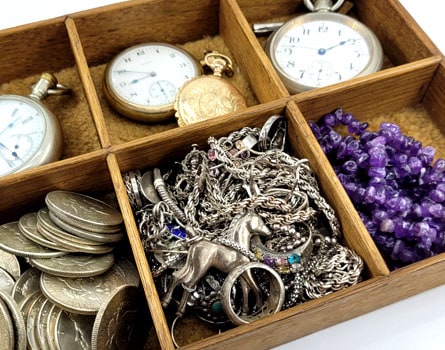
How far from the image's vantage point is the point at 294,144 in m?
1.42

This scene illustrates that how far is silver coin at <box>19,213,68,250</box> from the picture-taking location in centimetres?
120

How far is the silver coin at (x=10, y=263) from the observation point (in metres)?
1.26

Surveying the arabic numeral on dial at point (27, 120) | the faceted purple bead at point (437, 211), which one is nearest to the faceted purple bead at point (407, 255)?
the faceted purple bead at point (437, 211)

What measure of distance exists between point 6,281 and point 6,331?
0.18 m

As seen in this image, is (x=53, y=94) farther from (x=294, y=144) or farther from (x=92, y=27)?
(x=294, y=144)

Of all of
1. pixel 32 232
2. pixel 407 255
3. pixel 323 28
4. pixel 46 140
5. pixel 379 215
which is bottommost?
pixel 407 255

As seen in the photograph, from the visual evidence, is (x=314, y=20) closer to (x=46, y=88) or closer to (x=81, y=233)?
(x=46, y=88)

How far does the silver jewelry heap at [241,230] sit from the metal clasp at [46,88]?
406 mm

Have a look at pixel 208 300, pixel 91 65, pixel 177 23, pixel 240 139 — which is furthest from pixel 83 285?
pixel 177 23

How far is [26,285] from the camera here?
1.23m

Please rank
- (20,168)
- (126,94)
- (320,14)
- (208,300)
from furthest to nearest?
(320,14), (126,94), (20,168), (208,300)

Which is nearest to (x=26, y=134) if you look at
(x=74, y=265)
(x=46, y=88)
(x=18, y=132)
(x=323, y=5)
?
(x=18, y=132)

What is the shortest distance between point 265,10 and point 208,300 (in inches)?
38.6

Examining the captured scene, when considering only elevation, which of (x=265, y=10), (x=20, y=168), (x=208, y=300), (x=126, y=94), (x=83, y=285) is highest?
(x=265, y=10)
